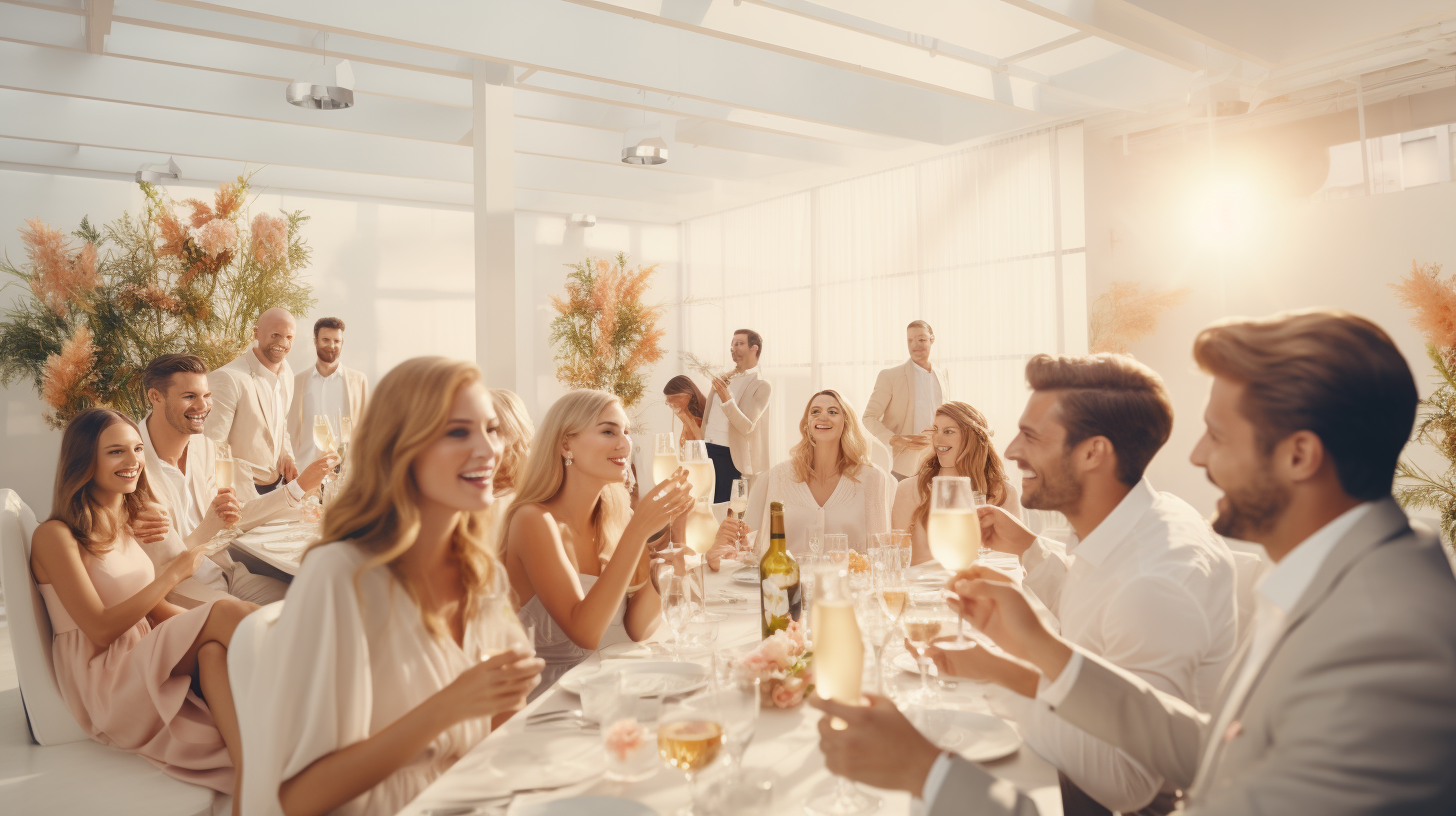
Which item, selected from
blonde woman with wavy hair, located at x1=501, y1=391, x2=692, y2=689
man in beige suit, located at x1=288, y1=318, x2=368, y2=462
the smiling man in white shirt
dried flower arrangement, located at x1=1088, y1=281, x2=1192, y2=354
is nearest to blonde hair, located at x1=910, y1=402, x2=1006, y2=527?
blonde woman with wavy hair, located at x1=501, y1=391, x2=692, y2=689

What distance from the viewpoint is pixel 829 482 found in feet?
14.1

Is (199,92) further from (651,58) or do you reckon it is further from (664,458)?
(664,458)

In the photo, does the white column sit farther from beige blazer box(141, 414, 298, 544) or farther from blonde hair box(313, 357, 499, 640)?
blonde hair box(313, 357, 499, 640)

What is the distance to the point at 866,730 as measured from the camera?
1.18 meters

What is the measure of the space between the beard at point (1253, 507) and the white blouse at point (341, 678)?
3.55 feet

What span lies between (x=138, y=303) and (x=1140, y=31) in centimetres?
733

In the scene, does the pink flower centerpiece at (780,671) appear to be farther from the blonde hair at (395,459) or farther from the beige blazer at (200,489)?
the beige blazer at (200,489)

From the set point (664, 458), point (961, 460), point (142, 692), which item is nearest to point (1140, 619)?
point (664, 458)

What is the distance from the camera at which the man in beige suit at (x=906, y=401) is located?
6.61m

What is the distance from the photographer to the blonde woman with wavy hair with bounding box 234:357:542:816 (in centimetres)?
145

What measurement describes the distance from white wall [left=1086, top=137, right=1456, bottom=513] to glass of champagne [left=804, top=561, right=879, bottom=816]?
647 cm

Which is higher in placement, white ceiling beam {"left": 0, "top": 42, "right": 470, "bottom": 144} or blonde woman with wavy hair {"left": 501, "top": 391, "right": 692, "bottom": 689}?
white ceiling beam {"left": 0, "top": 42, "right": 470, "bottom": 144}

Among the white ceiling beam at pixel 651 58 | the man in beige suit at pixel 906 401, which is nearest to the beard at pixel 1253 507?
the white ceiling beam at pixel 651 58

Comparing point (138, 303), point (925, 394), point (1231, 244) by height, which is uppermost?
point (1231, 244)
